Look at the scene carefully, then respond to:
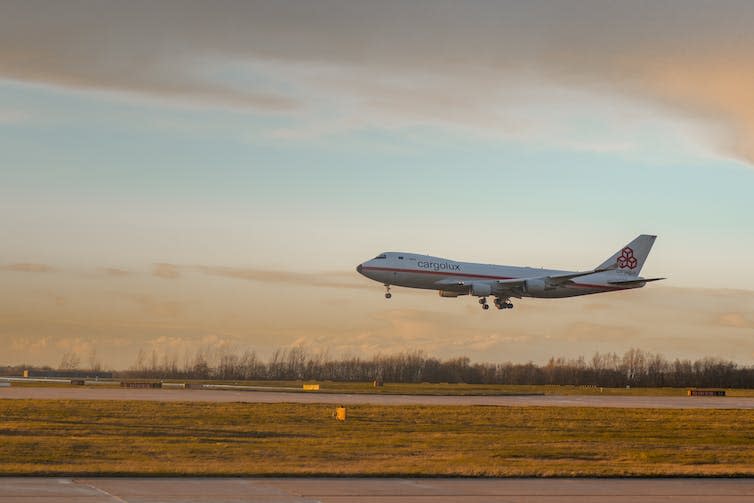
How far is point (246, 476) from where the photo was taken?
2658 centimetres

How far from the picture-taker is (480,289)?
267 feet

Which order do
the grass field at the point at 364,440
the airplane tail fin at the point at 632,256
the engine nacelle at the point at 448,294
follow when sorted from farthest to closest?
the airplane tail fin at the point at 632,256 < the engine nacelle at the point at 448,294 < the grass field at the point at 364,440

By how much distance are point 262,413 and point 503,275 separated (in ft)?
128

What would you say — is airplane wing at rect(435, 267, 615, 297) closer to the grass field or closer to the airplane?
the airplane

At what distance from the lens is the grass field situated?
29.4 m

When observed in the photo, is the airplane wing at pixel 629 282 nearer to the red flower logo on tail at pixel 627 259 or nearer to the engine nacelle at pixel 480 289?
the red flower logo on tail at pixel 627 259
